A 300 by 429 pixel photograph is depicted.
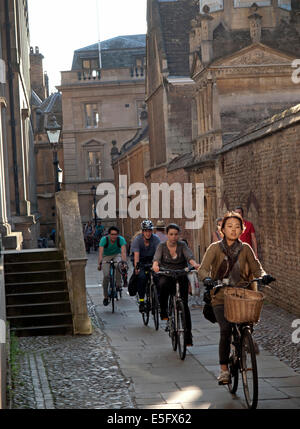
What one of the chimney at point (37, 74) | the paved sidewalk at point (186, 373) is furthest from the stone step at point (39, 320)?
the chimney at point (37, 74)

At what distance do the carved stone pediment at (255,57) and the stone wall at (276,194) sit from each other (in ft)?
15.5

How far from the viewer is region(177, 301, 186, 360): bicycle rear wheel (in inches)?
367

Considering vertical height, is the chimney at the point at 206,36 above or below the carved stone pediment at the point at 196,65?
above

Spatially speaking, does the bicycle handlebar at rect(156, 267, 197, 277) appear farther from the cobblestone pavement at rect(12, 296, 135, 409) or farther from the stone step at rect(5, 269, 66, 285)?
the stone step at rect(5, 269, 66, 285)

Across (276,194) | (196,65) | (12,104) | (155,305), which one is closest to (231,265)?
(155,305)

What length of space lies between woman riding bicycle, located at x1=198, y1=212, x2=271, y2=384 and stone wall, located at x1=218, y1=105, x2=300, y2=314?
17.3 feet

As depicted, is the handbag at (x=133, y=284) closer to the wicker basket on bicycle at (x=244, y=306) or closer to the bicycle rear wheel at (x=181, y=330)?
the bicycle rear wheel at (x=181, y=330)

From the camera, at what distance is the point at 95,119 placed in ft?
199

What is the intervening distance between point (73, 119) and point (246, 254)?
5330 centimetres

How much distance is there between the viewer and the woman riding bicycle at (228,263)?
744 centimetres

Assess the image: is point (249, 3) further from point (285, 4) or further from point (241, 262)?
point (241, 262)

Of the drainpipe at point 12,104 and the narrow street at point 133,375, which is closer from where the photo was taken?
the narrow street at point 133,375
